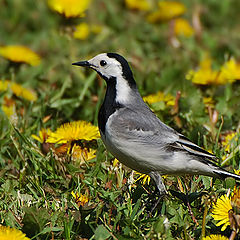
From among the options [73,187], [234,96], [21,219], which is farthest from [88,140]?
[234,96]

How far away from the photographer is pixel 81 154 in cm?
420

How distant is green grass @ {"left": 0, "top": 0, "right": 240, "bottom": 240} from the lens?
3207 millimetres

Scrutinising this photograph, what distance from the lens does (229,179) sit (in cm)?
362

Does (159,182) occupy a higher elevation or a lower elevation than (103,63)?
lower

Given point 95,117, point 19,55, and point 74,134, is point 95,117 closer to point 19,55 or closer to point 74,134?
point 74,134

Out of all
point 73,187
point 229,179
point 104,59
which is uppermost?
point 104,59

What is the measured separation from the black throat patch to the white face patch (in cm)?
3

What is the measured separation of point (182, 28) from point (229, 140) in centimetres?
335

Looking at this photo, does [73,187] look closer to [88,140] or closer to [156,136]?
[88,140]

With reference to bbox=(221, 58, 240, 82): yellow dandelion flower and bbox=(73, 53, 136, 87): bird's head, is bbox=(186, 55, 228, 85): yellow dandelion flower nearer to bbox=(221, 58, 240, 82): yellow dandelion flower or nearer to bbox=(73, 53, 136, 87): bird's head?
bbox=(221, 58, 240, 82): yellow dandelion flower

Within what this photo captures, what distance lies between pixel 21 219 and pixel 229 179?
1.47 metres

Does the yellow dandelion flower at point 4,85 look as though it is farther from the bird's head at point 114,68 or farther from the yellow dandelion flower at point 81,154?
the bird's head at point 114,68

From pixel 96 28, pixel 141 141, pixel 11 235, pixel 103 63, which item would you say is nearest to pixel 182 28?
pixel 96 28

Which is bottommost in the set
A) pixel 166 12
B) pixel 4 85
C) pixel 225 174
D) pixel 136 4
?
pixel 4 85
